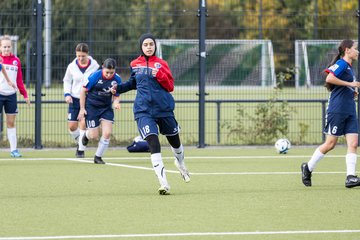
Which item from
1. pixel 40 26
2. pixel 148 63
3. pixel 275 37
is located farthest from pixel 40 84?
pixel 148 63

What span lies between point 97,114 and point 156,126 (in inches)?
153

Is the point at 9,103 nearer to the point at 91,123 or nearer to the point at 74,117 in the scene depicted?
the point at 74,117

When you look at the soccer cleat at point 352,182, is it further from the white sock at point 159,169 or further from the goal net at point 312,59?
the goal net at point 312,59

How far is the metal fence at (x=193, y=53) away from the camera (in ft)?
59.7

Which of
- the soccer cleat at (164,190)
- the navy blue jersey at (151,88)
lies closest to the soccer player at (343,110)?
the soccer cleat at (164,190)

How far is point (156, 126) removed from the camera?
1146 centimetres

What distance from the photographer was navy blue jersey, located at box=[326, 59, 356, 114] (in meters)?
11.9

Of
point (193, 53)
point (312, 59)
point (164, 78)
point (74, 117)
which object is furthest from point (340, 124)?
point (312, 59)

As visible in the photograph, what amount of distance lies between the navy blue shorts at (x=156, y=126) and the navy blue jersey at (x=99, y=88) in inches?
126

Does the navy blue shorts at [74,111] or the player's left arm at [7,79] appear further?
the navy blue shorts at [74,111]

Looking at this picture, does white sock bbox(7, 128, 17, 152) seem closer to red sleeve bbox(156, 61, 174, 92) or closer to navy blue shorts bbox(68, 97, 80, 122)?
navy blue shorts bbox(68, 97, 80, 122)

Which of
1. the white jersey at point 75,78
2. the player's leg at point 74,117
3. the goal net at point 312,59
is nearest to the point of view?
the white jersey at point 75,78

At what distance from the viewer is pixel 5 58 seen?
52.8ft

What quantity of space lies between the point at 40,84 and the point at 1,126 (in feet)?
4.15
